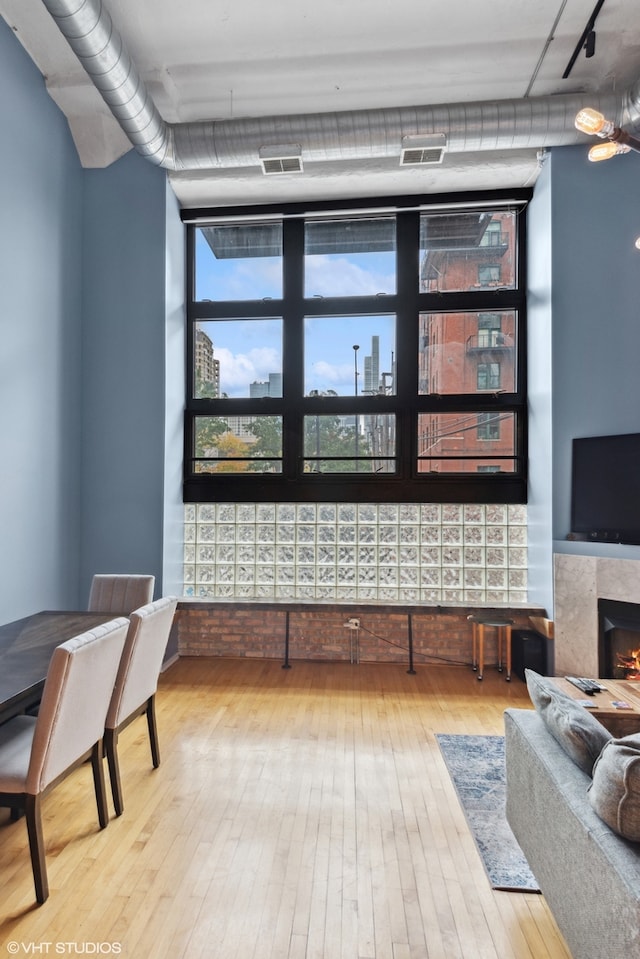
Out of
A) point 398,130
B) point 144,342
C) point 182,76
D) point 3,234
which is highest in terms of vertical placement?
point 182,76

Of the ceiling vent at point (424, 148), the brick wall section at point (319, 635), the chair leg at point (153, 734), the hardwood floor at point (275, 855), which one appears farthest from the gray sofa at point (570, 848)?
the ceiling vent at point (424, 148)

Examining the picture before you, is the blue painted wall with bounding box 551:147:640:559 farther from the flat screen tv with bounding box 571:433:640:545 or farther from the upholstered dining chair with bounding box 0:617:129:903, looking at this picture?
the upholstered dining chair with bounding box 0:617:129:903

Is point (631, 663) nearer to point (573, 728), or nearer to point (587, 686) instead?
point (587, 686)

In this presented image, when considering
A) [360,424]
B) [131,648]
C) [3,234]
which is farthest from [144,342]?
[131,648]

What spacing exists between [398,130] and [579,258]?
1704 mm

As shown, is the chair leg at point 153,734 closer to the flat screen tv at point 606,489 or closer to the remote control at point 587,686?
the remote control at point 587,686

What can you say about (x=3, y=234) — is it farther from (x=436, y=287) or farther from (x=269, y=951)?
(x=269, y=951)

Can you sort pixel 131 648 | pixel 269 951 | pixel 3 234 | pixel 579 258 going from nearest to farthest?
pixel 269 951 → pixel 131 648 → pixel 3 234 → pixel 579 258

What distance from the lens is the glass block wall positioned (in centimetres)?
462

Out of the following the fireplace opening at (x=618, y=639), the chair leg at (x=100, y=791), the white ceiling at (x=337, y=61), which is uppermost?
the white ceiling at (x=337, y=61)

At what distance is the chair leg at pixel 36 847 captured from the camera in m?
1.88

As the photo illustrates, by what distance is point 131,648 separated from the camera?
7.98 ft

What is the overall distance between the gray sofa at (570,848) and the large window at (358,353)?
2.90 meters

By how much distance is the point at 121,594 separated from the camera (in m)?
3.51
